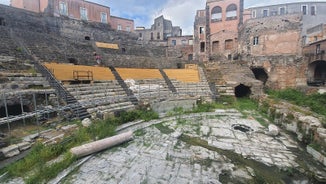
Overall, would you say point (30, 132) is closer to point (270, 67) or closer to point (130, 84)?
point (130, 84)

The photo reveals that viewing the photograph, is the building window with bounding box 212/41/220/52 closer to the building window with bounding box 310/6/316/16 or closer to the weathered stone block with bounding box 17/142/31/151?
the building window with bounding box 310/6/316/16

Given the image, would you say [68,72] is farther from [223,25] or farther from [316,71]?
[316,71]

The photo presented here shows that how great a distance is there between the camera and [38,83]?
8.71 m

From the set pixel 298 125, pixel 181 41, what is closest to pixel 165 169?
pixel 298 125

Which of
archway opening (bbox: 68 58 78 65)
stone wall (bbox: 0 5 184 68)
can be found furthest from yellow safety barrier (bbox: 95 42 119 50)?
archway opening (bbox: 68 58 78 65)

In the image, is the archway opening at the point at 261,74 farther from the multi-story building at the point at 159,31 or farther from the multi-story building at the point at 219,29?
the multi-story building at the point at 159,31

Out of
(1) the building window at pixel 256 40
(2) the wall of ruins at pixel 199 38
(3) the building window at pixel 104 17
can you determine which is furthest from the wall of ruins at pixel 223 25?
(3) the building window at pixel 104 17

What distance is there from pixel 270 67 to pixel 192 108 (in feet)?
43.1

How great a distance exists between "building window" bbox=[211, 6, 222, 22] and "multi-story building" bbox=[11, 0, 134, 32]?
63.1 ft

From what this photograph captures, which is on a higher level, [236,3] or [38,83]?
[236,3]

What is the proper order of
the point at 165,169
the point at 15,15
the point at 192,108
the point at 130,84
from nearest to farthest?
1. the point at 165,169
2. the point at 192,108
3. the point at 130,84
4. the point at 15,15

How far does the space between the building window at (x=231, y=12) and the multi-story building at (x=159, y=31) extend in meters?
18.0

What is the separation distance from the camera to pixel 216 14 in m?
27.0

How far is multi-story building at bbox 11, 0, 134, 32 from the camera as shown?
77.9 feet
